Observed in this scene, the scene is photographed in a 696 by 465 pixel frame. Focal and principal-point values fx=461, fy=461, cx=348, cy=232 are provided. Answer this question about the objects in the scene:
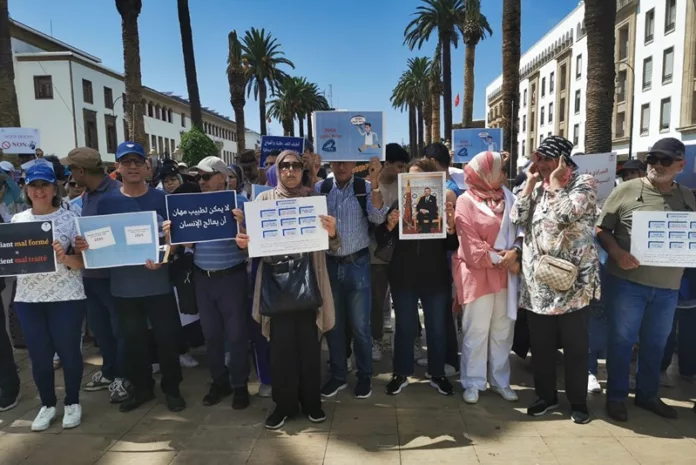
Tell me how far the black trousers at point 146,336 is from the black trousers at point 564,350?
122 inches

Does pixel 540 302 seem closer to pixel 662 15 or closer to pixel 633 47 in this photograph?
pixel 662 15

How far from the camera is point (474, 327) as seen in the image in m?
4.07

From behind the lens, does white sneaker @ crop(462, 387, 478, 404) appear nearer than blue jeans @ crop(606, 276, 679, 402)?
No

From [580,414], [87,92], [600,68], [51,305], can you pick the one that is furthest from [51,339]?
[87,92]

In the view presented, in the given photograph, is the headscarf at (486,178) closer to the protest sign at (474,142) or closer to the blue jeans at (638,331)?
the blue jeans at (638,331)

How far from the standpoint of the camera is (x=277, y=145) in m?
6.07

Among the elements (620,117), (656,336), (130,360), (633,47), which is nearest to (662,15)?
(633,47)

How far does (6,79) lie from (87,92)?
3743 cm

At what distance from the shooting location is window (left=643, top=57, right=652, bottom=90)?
113 feet

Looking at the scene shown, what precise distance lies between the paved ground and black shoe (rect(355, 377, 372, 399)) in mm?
82

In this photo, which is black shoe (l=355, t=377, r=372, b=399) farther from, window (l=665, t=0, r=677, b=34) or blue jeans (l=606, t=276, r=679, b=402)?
window (l=665, t=0, r=677, b=34)

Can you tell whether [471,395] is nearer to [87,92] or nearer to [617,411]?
[617,411]

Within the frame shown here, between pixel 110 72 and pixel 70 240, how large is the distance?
49945 mm

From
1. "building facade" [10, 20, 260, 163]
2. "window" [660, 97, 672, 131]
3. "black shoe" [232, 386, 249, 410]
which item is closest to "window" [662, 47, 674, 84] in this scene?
"window" [660, 97, 672, 131]
